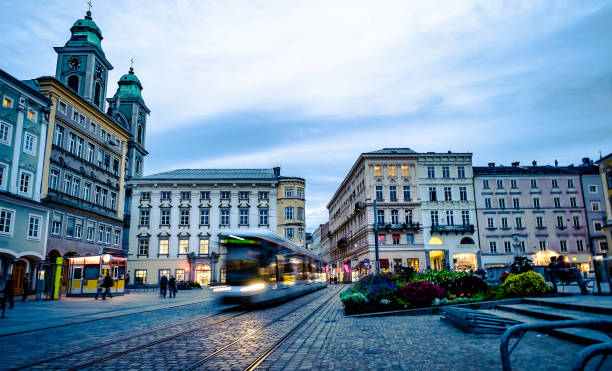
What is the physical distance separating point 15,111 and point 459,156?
49248 millimetres

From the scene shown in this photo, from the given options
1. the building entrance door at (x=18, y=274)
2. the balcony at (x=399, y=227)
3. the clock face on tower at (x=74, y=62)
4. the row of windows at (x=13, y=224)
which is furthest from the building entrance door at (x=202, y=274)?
the clock face on tower at (x=74, y=62)

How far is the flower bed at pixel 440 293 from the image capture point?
14375mm

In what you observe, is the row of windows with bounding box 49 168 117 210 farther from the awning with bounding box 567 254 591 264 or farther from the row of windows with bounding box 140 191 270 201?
the awning with bounding box 567 254 591 264

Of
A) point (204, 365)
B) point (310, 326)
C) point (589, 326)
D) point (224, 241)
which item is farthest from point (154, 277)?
point (589, 326)

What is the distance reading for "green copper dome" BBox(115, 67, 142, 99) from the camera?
7650 centimetres

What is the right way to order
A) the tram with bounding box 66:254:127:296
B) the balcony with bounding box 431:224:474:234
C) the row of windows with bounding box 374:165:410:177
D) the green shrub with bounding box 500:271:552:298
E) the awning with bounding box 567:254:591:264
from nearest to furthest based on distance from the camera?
the green shrub with bounding box 500:271:552:298 < the tram with bounding box 66:254:127:296 < the awning with bounding box 567:254:591:264 < the balcony with bounding box 431:224:474:234 < the row of windows with bounding box 374:165:410:177

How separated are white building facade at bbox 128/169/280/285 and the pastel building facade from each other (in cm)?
2769

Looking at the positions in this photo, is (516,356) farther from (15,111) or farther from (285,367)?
(15,111)

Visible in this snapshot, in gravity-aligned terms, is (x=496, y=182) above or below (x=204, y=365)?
above

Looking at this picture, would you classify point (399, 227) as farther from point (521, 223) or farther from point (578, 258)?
point (578, 258)

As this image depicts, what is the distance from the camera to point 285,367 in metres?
7.27

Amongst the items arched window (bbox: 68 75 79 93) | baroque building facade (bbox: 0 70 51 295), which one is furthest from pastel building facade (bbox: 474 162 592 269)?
arched window (bbox: 68 75 79 93)

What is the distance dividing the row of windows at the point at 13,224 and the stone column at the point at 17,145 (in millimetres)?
1757

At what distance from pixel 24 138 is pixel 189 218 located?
27782 mm
